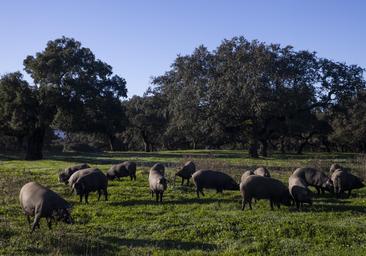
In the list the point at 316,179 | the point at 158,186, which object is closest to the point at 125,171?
the point at 158,186

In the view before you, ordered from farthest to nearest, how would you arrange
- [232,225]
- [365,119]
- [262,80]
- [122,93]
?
1. [365,119]
2. [122,93]
3. [262,80]
4. [232,225]

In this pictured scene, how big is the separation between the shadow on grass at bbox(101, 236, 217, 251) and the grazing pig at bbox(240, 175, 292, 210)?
5.28 meters

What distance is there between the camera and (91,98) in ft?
160

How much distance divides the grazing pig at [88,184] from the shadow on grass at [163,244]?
22.6 ft

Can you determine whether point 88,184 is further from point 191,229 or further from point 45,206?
point 191,229

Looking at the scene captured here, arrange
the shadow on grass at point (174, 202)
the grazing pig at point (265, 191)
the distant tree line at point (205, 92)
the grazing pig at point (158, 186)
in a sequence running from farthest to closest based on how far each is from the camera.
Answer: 1. the distant tree line at point (205, 92)
2. the grazing pig at point (158, 186)
3. the shadow on grass at point (174, 202)
4. the grazing pig at point (265, 191)

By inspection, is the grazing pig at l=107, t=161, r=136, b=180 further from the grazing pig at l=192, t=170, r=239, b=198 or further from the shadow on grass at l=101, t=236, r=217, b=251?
the shadow on grass at l=101, t=236, r=217, b=251

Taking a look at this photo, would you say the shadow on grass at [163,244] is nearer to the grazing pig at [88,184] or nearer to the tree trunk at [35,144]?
the grazing pig at [88,184]

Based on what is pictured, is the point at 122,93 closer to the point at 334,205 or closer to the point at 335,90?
the point at 335,90

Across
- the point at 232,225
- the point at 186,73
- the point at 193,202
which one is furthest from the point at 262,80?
the point at 232,225

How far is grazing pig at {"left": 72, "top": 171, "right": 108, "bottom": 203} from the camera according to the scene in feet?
70.0

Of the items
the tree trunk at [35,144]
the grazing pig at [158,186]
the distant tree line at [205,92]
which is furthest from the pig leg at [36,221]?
the tree trunk at [35,144]

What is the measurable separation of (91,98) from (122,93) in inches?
231

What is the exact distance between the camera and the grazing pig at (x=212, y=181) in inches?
896
